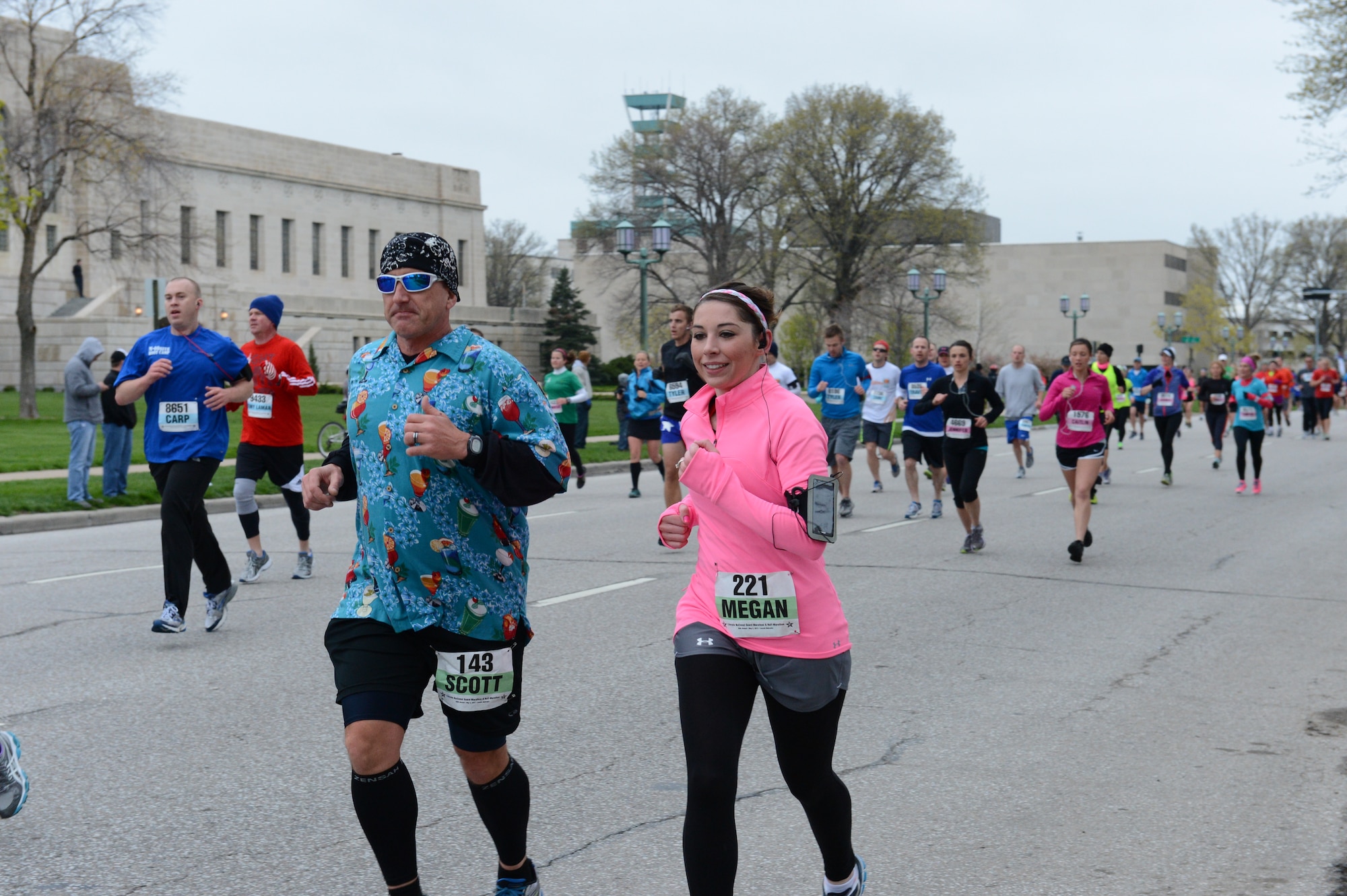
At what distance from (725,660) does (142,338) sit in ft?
18.3

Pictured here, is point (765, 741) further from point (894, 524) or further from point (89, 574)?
point (894, 524)

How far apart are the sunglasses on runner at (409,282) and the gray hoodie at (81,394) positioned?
14.3 metres

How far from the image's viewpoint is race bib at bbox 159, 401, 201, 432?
7.46 metres

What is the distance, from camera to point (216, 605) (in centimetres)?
795

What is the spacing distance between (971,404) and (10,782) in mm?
9015

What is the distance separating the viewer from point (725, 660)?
136 inches

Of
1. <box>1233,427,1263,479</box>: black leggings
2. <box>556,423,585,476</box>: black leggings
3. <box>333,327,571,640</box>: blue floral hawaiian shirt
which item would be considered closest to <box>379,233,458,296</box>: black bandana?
<box>333,327,571,640</box>: blue floral hawaiian shirt

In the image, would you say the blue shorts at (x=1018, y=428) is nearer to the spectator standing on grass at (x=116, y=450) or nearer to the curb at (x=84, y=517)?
the curb at (x=84, y=517)

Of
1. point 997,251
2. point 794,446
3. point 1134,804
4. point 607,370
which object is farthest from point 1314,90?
point 997,251

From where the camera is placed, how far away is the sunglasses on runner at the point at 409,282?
360 cm

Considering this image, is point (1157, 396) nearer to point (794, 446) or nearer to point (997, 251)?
point (794, 446)

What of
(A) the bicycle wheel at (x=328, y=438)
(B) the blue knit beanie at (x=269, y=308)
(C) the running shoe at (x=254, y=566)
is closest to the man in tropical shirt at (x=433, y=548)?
(B) the blue knit beanie at (x=269, y=308)

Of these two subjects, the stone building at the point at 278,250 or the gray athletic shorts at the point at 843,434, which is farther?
the stone building at the point at 278,250

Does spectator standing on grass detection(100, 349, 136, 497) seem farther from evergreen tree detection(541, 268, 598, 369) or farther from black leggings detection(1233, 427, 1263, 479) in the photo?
evergreen tree detection(541, 268, 598, 369)
